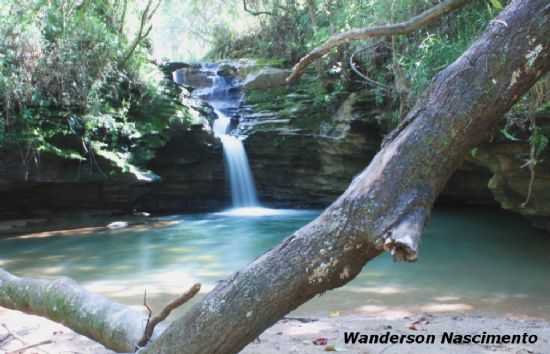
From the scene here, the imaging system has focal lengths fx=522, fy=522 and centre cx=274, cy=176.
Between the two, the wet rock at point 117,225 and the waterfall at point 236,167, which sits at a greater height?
the waterfall at point 236,167

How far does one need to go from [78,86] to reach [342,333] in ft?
27.0

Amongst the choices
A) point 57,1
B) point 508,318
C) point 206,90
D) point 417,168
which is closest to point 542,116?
point 508,318

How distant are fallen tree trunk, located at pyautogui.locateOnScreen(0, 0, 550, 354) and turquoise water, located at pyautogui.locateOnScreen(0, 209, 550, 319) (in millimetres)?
3696

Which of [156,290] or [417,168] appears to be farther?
[156,290]

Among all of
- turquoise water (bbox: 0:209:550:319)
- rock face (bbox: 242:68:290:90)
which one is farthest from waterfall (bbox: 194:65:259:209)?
turquoise water (bbox: 0:209:550:319)

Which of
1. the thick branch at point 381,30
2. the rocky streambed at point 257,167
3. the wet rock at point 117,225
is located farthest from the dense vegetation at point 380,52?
the wet rock at point 117,225

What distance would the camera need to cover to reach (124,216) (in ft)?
41.5

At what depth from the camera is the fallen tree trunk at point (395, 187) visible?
166cm

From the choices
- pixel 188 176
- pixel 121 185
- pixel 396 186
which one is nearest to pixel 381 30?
pixel 396 186

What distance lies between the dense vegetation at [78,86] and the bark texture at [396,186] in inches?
360

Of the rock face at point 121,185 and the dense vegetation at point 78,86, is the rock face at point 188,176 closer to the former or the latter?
the rock face at point 121,185

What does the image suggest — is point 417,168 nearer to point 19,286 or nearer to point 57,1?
point 19,286

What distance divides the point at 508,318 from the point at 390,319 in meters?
1.12

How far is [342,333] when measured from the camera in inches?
167
